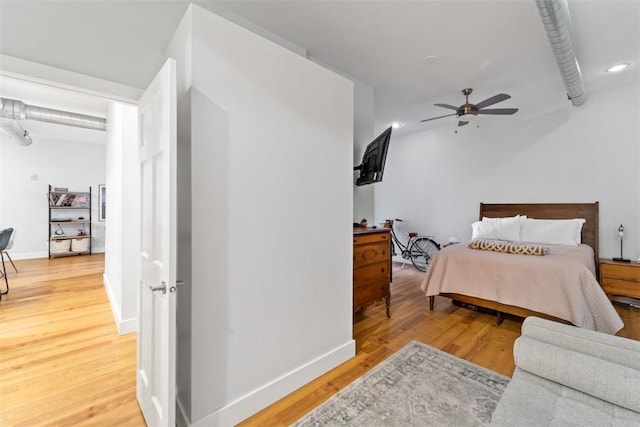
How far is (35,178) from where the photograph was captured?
240 inches

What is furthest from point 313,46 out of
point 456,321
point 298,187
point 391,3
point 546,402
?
point 456,321

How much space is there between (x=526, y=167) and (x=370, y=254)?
3553mm

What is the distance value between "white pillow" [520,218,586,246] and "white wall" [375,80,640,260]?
413 millimetres

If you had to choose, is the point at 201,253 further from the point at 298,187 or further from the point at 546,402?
the point at 546,402

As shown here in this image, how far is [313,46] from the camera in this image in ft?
8.89

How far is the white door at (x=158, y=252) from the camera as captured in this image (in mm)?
1236

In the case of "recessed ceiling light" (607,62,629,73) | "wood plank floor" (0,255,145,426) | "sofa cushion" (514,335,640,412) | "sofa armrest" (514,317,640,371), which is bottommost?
"wood plank floor" (0,255,145,426)

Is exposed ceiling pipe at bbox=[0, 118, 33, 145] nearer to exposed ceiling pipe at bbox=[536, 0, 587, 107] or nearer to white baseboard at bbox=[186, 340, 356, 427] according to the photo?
white baseboard at bbox=[186, 340, 356, 427]

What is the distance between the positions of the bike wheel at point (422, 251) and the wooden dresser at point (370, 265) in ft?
9.30

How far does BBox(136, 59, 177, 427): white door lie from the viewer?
4.06 ft

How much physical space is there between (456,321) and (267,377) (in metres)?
2.32

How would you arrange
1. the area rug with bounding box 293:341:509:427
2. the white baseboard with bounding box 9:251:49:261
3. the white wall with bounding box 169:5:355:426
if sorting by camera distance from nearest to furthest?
1. the white wall with bounding box 169:5:355:426
2. the area rug with bounding box 293:341:509:427
3. the white baseboard with bounding box 9:251:49:261

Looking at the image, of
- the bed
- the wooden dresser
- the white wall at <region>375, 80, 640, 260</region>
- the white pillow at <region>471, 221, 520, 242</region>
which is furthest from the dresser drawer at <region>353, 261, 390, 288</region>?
the white wall at <region>375, 80, 640, 260</region>

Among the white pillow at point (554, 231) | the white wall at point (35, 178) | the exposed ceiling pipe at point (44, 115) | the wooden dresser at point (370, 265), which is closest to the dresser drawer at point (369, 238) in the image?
the wooden dresser at point (370, 265)
